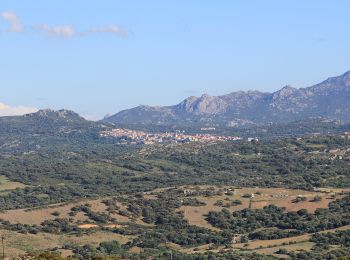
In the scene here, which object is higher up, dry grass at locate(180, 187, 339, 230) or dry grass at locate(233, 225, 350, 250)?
dry grass at locate(180, 187, 339, 230)

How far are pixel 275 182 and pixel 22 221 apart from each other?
52.0 meters

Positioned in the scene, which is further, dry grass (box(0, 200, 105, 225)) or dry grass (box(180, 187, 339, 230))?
dry grass (box(180, 187, 339, 230))

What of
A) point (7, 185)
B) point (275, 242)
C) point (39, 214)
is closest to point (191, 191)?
point (39, 214)

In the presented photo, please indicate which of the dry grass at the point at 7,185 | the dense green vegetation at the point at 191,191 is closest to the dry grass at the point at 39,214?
the dense green vegetation at the point at 191,191

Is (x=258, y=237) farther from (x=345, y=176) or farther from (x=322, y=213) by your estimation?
(x=345, y=176)

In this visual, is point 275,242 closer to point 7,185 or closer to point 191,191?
point 191,191

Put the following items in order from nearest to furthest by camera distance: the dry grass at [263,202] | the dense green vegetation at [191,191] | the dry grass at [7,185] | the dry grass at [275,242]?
the dry grass at [275,242] → the dense green vegetation at [191,191] → the dry grass at [263,202] → the dry grass at [7,185]

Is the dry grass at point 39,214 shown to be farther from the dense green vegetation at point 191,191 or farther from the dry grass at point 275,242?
the dry grass at point 275,242

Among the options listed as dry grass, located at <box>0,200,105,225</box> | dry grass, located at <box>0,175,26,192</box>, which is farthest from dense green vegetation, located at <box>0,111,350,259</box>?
dry grass, located at <box>0,175,26,192</box>

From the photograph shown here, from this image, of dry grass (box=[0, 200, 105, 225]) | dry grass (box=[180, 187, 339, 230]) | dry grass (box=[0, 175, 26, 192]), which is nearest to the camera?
dry grass (box=[0, 200, 105, 225])

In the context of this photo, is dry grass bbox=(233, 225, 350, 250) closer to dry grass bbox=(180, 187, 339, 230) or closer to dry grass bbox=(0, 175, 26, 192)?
dry grass bbox=(180, 187, 339, 230)

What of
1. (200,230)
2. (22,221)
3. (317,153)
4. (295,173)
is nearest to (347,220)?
(200,230)

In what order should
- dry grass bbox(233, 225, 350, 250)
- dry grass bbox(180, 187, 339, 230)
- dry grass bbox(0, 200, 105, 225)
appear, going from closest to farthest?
dry grass bbox(233, 225, 350, 250) < dry grass bbox(0, 200, 105, 225) < dry grass bbox(180, 187, 339, 230)

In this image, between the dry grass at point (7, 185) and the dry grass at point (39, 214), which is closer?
the dry grass at point (39, 214)
